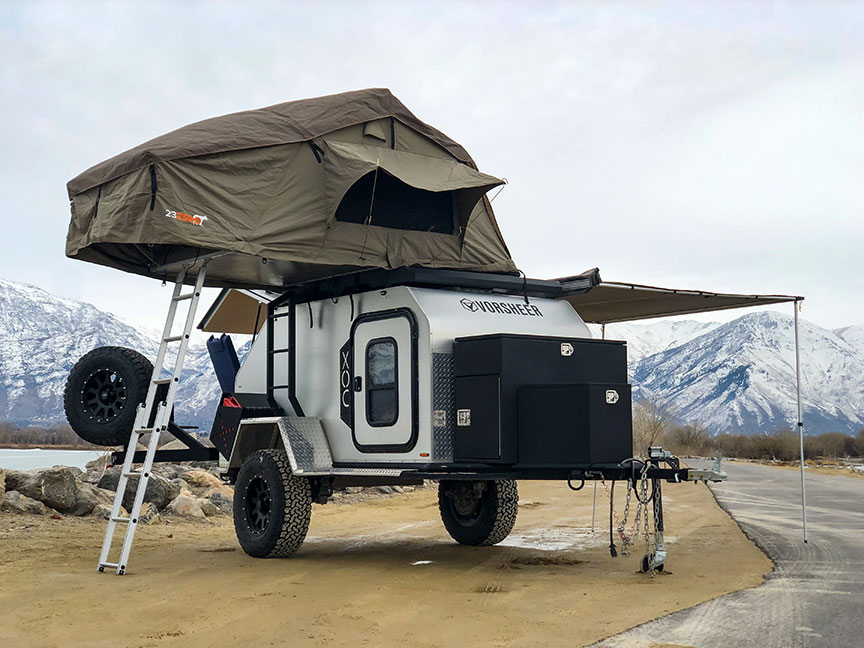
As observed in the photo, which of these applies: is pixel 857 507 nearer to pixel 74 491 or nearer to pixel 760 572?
pixel 760 572

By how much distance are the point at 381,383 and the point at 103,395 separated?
3172 millimetres

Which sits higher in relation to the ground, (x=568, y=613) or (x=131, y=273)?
(x=131, y=273)

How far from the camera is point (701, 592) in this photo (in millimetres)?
7680

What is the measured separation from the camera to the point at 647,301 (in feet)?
37.4

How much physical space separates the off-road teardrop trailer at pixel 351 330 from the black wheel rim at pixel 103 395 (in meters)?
0.02

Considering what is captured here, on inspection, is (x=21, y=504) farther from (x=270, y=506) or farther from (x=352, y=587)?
(x=352, y=587)

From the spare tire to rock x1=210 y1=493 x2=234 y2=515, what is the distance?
5.39 meters

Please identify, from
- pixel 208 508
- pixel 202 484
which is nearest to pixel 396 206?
pixel 208 508

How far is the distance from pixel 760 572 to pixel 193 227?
5.98m

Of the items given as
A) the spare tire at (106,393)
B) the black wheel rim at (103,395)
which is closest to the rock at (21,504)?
the spare tire at (106,393)

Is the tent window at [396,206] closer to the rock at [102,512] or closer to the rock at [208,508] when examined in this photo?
the rock at [102,512]

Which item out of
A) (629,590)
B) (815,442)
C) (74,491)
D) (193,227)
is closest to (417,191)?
(193,227)

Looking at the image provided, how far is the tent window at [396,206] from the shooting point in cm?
969

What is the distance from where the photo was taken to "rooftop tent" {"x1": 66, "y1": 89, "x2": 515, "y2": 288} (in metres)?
8.88
